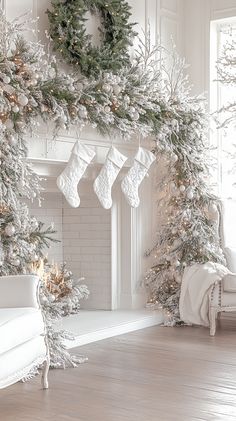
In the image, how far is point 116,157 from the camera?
17.8 ft

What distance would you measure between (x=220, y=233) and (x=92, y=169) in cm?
133

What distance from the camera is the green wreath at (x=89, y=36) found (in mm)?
5176

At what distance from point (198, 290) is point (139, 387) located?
6.62 ft

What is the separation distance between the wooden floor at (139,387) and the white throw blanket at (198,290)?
0.50 m

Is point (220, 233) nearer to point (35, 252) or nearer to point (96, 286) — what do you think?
point (96, 286)

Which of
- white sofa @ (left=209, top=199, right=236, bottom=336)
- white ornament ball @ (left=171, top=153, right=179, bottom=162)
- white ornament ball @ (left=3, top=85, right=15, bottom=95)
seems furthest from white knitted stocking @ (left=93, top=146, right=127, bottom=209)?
white ornament ball @ (left=3, top=85, right=15, bottom=95)

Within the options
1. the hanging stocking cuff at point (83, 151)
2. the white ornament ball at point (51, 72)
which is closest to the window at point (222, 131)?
the hanging stocking cuff at point (83, 151)

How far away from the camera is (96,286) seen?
6.27m

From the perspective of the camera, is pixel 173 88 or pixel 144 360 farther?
pixel 173 88

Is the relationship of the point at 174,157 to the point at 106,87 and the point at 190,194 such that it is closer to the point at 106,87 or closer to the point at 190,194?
the point at 190,194

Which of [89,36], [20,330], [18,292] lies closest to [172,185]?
[89,36]

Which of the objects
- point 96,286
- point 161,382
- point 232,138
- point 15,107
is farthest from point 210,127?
point 161,382

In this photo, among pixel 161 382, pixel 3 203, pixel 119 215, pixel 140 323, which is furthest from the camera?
pixel 119 215

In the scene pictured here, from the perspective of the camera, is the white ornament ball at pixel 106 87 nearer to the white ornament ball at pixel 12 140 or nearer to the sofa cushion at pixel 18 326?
the white ornament ball at pixel 12 140
